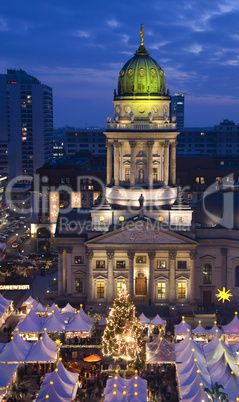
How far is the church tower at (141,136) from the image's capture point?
75.7 metres

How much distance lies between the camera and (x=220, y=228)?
74.1 m

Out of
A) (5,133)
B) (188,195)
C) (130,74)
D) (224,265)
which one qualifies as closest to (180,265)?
(224,265)

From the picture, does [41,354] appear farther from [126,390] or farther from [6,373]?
[126,390]

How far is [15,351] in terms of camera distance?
5156 cm

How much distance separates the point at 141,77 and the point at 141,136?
805 cm

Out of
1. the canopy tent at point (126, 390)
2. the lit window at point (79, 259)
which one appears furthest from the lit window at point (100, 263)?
the canopy tent at point (126, 390)

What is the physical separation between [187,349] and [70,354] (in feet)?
43.2

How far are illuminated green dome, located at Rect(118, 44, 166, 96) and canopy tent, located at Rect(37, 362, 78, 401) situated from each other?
41.2m

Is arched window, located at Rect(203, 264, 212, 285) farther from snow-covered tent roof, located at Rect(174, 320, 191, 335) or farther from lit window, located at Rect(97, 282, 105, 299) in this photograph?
snow-covered tent roof, located at Rect(174, 320, 191, 335)

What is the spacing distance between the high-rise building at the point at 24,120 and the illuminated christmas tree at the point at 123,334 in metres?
133

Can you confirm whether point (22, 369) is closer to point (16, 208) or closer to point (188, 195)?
point (188, 195)

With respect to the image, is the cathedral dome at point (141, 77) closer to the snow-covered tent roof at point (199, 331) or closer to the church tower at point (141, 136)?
the church tower at point (141, 136)

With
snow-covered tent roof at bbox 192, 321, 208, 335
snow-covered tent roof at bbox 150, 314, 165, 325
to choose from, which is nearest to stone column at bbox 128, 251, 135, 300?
snow-covered tent roof at bbox 150, 314, 165, 325

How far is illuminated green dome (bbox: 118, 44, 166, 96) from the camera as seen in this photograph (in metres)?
76.3
